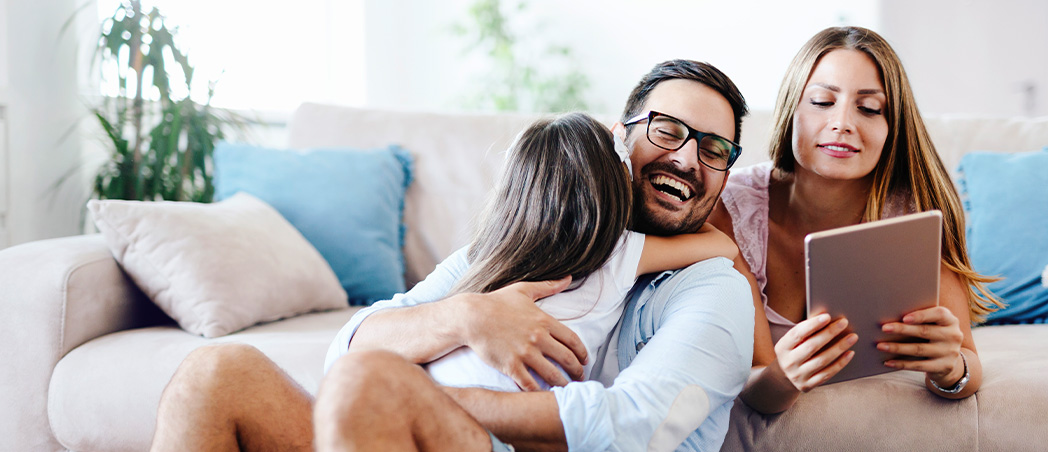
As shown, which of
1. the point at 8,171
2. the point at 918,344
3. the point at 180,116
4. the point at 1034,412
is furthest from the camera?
the point at 180,116

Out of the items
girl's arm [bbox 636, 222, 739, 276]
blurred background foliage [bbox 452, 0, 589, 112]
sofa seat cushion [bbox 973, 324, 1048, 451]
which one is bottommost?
sofa seat cushion [bbox 973, 324, 1048, 451]

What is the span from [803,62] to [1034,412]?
73 centimetres

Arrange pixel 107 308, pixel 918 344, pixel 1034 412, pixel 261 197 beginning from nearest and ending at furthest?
pixel 918 344
pixel 1034 412
pixel 107 308
pixel 261 197

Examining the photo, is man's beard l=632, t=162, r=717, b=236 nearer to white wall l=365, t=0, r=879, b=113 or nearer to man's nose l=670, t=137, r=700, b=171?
man's nose l=670, t=137, r=700, b=171

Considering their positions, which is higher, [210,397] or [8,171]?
[8,171]

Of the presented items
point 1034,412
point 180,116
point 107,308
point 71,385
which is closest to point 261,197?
point 107,308

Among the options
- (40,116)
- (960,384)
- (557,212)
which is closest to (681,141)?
(557,212)

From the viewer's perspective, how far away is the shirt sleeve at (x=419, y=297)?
1.17m

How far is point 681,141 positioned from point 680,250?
18 cm

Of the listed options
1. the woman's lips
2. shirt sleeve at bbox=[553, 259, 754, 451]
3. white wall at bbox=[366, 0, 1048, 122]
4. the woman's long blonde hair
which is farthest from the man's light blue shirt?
white wall at bbox=[366, 0, 1048, 122]

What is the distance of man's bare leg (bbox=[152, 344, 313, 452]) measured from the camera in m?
1.07

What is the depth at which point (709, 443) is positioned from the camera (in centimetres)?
110

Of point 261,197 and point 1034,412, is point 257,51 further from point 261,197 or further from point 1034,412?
point 1034,412

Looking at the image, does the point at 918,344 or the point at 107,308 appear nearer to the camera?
the point at 918,344
